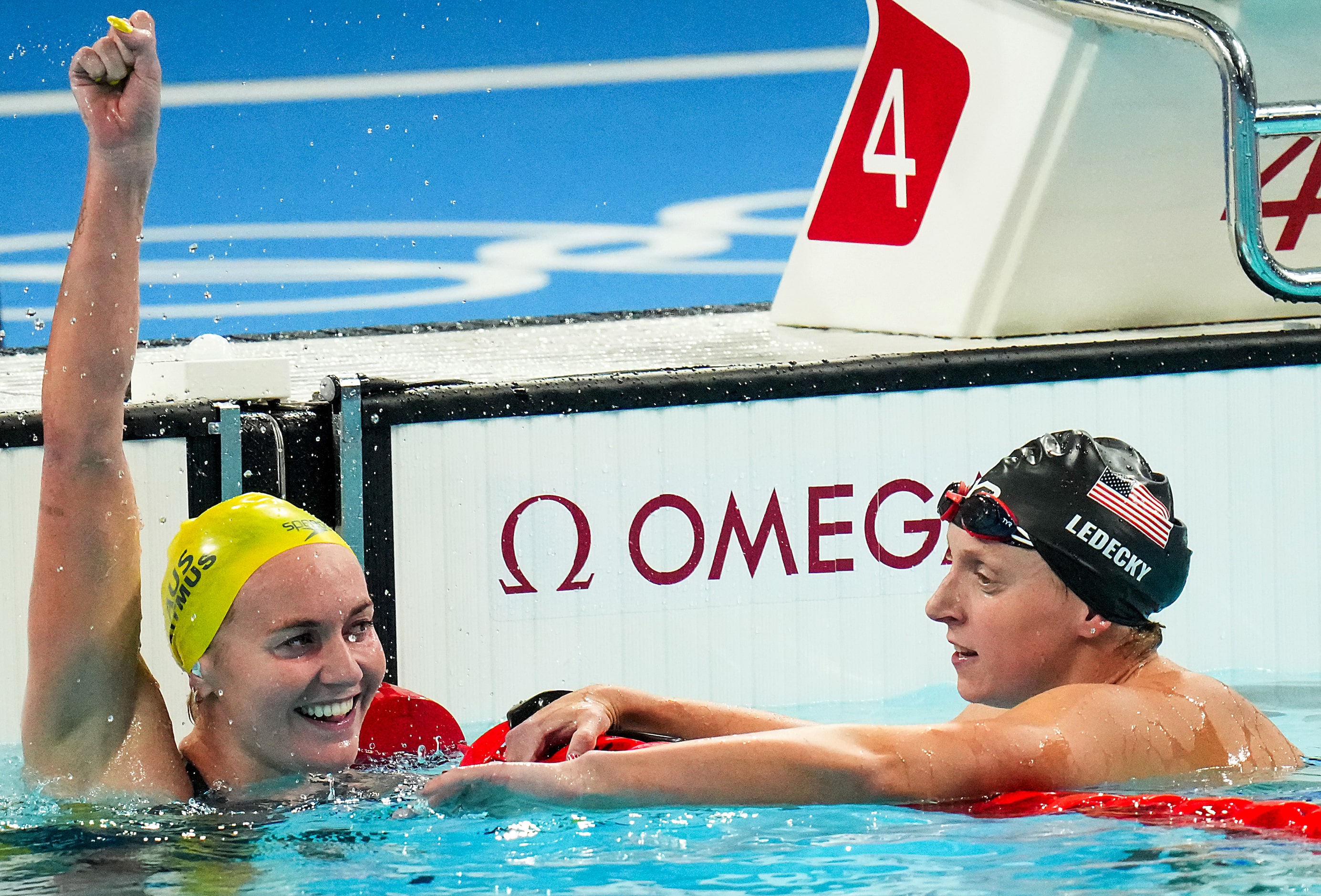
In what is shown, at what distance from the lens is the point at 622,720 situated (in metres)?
2.74

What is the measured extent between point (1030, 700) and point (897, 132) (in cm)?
206

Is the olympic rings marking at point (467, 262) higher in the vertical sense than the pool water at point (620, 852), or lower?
higher

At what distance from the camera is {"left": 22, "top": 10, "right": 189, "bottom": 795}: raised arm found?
2395mm

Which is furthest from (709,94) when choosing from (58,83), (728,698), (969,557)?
(969,557)

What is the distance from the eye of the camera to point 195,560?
8.43ft

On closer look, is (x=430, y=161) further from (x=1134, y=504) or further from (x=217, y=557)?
(x=1134, y=504)

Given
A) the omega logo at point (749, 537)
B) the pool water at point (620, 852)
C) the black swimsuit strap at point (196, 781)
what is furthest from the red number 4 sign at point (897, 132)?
the black swimsuit strap at point (196, 781)

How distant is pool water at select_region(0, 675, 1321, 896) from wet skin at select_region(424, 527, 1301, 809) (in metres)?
0.09

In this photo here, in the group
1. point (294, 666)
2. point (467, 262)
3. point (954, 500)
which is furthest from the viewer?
point (467, 262)

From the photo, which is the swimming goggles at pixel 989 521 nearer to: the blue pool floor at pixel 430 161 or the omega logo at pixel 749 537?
the omega logo at pixel 749 537

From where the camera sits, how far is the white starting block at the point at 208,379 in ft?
10.8

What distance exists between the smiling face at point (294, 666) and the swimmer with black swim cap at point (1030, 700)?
10.0 inches

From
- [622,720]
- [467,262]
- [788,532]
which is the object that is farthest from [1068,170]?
Result: [467,262]

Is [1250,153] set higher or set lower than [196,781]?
higher
